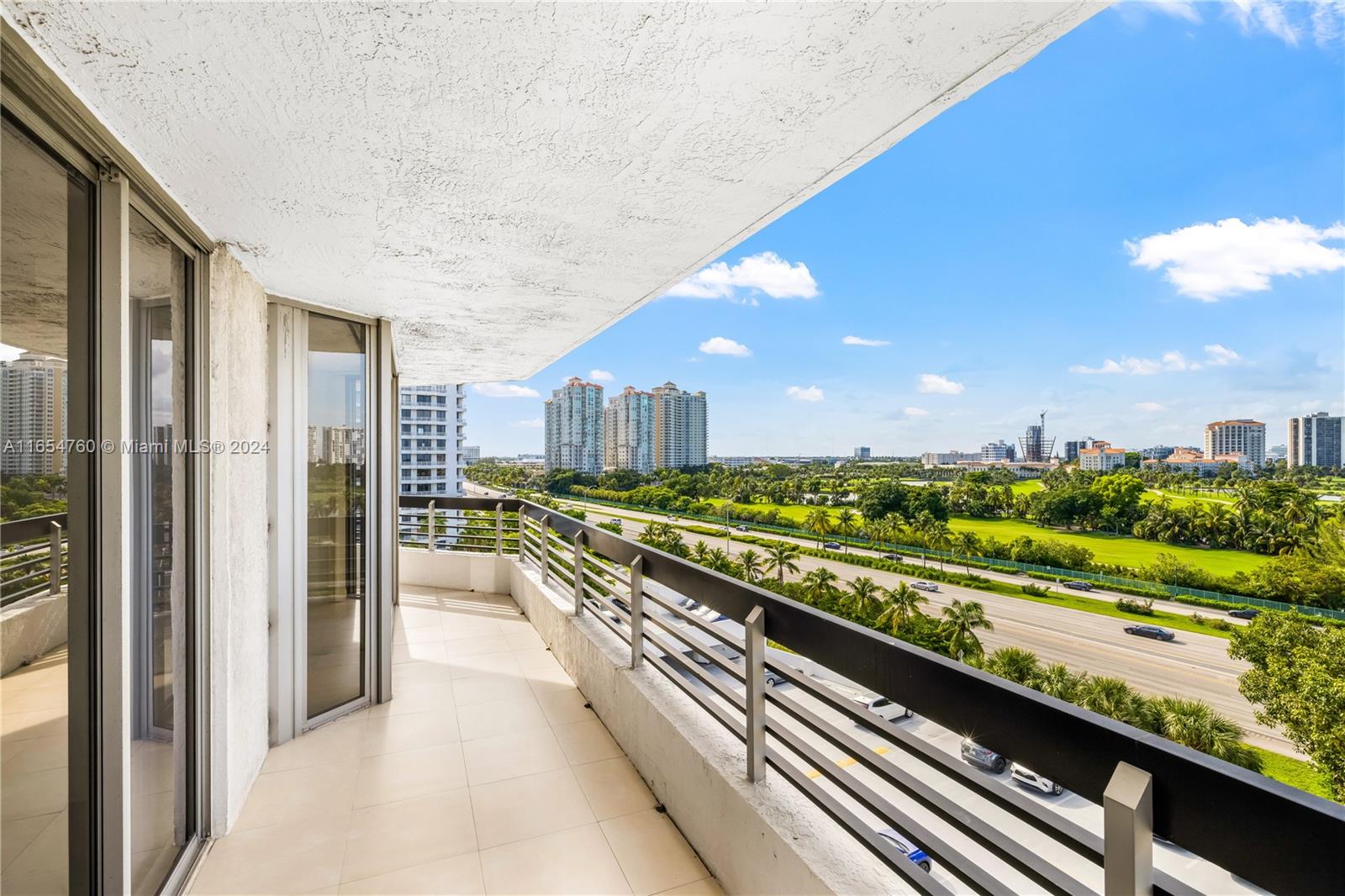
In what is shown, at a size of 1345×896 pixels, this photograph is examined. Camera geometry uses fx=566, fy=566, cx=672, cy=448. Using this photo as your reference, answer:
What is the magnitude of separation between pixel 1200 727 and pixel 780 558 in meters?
6.38

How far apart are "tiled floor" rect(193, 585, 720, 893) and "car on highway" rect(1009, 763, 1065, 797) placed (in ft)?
4.20

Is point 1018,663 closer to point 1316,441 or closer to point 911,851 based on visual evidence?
point 1316,441

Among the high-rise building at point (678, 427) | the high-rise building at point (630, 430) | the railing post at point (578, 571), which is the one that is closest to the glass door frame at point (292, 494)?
the railing post at point (578, 571)

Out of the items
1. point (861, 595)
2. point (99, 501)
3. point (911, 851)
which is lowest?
point (861, 595)

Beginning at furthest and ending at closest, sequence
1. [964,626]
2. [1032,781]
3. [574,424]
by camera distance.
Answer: [574,424] < [964,626] < [1032,781]

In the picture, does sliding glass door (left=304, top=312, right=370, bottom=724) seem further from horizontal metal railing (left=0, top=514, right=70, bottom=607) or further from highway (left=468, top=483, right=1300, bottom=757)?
highway (left=468, top=483, right=1300, bottom=757)

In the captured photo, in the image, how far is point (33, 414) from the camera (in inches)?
43.1

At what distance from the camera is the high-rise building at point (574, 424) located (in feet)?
92.8

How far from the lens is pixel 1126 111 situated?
13.7m

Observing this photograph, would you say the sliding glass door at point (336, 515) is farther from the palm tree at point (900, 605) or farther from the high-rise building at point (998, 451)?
the high-rise building at point (998, 451)

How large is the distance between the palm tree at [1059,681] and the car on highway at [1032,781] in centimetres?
446

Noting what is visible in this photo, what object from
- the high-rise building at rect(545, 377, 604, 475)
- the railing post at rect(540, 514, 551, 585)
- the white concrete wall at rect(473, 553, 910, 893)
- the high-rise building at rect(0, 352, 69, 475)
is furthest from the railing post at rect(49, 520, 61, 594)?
the high-rise building at rect(545, 377, 604, 475)

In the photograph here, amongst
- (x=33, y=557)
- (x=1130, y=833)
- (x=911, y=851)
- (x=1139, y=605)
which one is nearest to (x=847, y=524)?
(x=1139, y=605)

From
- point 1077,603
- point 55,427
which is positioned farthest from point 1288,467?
point 55,427
